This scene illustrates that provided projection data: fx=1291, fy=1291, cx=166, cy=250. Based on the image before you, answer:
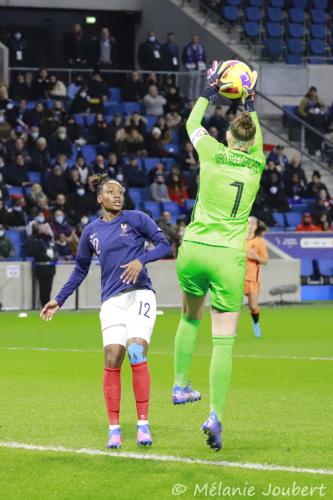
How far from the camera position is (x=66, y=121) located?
32562mm

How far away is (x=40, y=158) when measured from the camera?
1233 inches

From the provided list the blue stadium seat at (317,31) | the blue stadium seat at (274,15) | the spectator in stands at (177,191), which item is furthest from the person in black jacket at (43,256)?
the blue stadium seat at (317,31)

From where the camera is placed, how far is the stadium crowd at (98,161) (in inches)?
1164

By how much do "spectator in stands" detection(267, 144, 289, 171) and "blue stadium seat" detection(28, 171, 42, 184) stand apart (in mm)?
6952

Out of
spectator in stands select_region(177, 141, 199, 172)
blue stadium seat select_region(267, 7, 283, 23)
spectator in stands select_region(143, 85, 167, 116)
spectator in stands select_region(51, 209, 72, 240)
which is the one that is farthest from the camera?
blue stadium seat select_region(267, 7, 283, 23)

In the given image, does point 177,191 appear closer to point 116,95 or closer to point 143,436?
point 116,95

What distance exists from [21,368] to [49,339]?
190 inches

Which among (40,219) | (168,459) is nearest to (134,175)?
(40,219)

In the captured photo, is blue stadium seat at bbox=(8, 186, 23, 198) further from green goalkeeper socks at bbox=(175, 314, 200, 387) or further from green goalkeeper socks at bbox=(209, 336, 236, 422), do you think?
green goalkeeper socks at bbox=(209, 336, 236, 422)

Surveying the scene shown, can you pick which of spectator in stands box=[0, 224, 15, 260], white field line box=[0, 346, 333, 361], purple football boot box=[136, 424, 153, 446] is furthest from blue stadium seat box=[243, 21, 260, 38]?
purple football boot box=[136, 424, 153, 446]

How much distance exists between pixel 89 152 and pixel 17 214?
14.1 ft

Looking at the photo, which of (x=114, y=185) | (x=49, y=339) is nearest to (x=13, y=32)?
(x=49, y=339)

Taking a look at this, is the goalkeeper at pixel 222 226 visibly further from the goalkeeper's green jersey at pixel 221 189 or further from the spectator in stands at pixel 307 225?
the spectator in stands at pixel 307 225

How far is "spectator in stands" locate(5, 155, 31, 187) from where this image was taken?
100 ft
